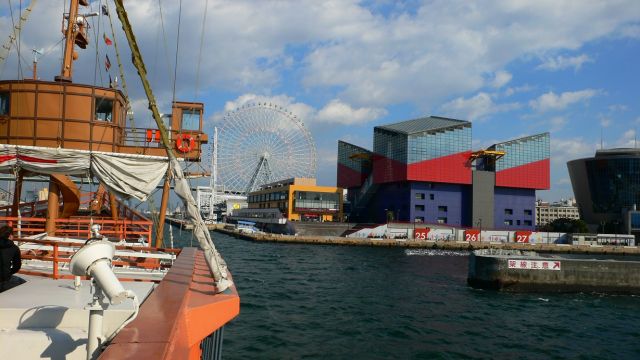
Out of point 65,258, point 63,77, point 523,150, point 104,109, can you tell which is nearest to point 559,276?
point 104,109

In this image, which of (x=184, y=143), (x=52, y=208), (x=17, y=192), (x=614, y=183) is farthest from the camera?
(x=614, y=183)

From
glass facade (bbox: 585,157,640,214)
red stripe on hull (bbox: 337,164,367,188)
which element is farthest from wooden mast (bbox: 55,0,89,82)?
glass facade (bbox: 585,157,640,214)

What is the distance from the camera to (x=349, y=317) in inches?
851

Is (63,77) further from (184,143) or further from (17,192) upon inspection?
(184,143)

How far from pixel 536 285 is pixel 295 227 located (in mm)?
67184

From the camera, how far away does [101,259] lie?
5082mm

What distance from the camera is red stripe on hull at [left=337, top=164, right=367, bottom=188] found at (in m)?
123

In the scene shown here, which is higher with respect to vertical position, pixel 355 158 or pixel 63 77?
pixel 355 158

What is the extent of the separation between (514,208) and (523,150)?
1305 centimetres

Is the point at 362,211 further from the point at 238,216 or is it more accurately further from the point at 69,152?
the point at 69,152

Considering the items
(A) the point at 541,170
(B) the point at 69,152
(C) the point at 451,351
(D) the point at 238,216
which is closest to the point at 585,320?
(C) the point at 451,351

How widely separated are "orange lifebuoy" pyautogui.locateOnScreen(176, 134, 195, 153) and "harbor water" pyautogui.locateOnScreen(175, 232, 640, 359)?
7206 millimetres

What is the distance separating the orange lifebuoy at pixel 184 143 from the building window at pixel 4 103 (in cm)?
573

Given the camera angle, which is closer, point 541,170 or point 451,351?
point 451,351
